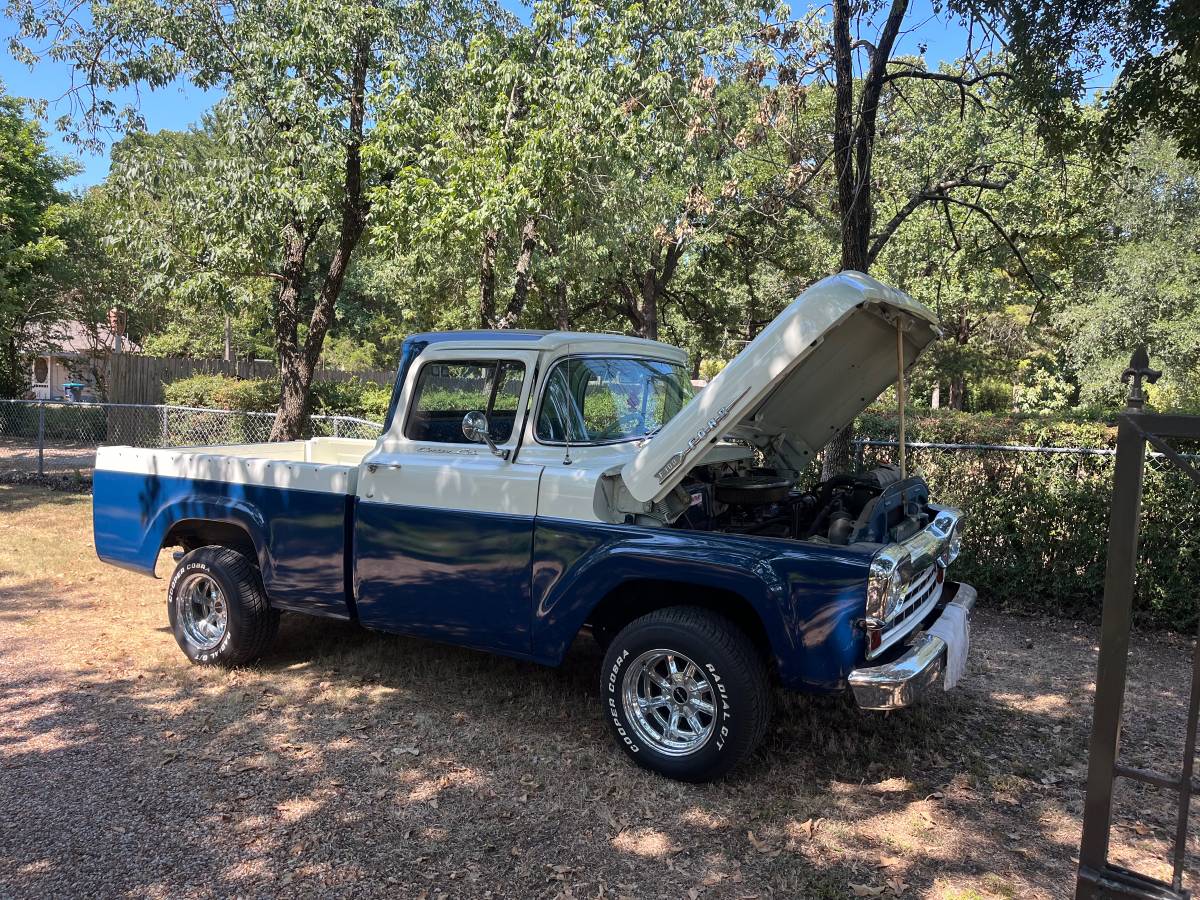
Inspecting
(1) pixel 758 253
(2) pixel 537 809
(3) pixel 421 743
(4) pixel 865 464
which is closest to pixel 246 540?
(3) pixel 421 743

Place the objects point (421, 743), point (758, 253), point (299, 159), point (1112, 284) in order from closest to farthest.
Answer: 1. point (421, 743)
2. point (299, 159)
3. point (758, 253)
4. point (1112, 284)

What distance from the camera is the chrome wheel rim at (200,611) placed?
534 cm

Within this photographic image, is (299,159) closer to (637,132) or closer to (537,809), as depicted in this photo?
(637,132)

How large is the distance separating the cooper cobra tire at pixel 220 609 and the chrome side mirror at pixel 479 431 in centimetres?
190

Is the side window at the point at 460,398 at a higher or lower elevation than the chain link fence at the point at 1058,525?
higher

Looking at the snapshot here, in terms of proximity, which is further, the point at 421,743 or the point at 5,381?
the point at 5,381

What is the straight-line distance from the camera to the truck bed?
4.77m

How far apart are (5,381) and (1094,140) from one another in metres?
25.3

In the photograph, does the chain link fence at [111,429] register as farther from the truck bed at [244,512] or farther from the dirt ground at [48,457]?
the truck bed at [244,512]

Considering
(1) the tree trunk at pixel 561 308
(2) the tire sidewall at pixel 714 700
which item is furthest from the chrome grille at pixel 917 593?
(1) the tree trunk at pixel 561 308

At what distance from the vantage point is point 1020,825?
12.0 ft

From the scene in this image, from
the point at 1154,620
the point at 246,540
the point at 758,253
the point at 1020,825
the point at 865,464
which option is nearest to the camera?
the point at 1020,825

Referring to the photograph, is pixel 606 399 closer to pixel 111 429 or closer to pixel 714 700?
pixel 714 700

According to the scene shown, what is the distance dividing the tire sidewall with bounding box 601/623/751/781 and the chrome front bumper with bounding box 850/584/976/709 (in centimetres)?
51
